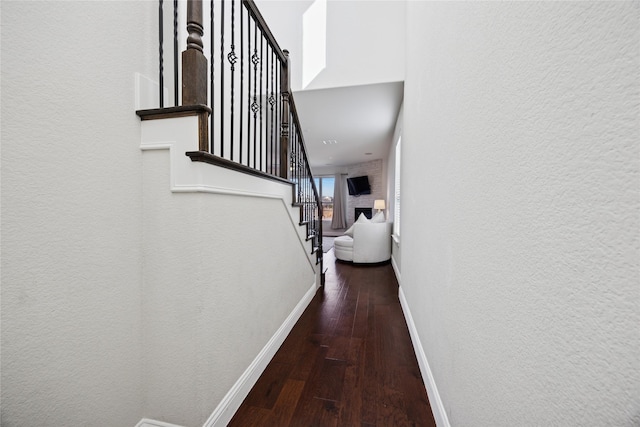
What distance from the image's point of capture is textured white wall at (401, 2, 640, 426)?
1.13 feet

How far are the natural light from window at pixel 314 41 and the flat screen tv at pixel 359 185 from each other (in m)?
5.35

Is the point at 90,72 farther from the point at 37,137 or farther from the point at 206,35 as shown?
the point at 206,35

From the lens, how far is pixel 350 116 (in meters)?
4.11

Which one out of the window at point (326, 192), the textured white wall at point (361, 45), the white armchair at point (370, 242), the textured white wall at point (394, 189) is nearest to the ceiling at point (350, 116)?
the textured white wall at point (361, 45)

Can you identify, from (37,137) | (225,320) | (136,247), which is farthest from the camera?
(225,320)

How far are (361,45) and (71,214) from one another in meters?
3.29

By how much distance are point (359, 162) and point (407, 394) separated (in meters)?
7.76

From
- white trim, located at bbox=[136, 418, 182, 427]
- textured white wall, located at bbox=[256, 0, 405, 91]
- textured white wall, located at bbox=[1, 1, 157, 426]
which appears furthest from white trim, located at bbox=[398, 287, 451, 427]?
textured white wall, located at bbox=[256, 0, 405, 91]

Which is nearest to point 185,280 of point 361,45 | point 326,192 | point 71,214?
point 71,214

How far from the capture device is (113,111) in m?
1.00

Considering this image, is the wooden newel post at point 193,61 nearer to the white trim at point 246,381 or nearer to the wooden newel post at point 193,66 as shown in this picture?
the wooden newel post at point 193,66

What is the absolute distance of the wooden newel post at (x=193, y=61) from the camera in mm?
1073

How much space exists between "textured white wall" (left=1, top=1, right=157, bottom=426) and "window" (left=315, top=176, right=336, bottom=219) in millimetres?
9384

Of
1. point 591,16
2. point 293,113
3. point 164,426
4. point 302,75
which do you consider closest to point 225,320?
point 164,426
